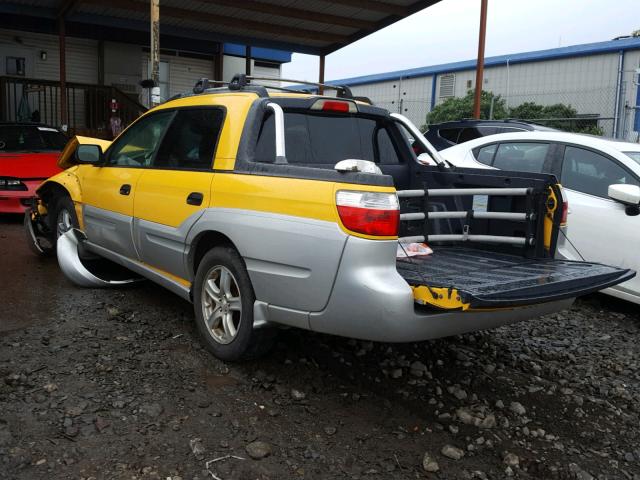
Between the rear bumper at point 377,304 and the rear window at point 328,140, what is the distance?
3.61ft

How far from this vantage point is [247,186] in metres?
3.48

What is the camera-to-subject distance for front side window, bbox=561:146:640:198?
529 centimetres

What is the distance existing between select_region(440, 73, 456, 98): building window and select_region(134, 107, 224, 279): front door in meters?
31.5

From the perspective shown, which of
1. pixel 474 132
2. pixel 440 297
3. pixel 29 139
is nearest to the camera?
pixel 440 297

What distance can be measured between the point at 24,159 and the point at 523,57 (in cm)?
2549

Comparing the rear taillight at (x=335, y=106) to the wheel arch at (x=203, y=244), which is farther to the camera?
the rear taillight at (x=335, y=106)

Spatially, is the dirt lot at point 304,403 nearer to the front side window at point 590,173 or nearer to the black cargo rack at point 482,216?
the black cargo rack at point 482,216

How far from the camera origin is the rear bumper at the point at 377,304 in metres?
2.88

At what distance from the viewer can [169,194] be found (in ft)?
13.6

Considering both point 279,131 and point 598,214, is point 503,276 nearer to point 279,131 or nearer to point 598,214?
point 279,131

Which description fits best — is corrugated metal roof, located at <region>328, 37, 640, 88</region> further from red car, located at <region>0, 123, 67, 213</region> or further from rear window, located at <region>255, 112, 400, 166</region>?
rear window, located at <region>255, 112, 400, 166</region>

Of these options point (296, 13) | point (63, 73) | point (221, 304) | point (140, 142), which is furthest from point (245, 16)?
point (221, 304)

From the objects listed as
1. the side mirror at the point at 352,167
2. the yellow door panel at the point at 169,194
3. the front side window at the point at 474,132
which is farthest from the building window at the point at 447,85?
the side mirror at the point at 352,167

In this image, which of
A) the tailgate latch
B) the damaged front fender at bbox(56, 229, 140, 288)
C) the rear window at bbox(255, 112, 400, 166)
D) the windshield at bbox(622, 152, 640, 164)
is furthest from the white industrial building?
the tailgate latch
